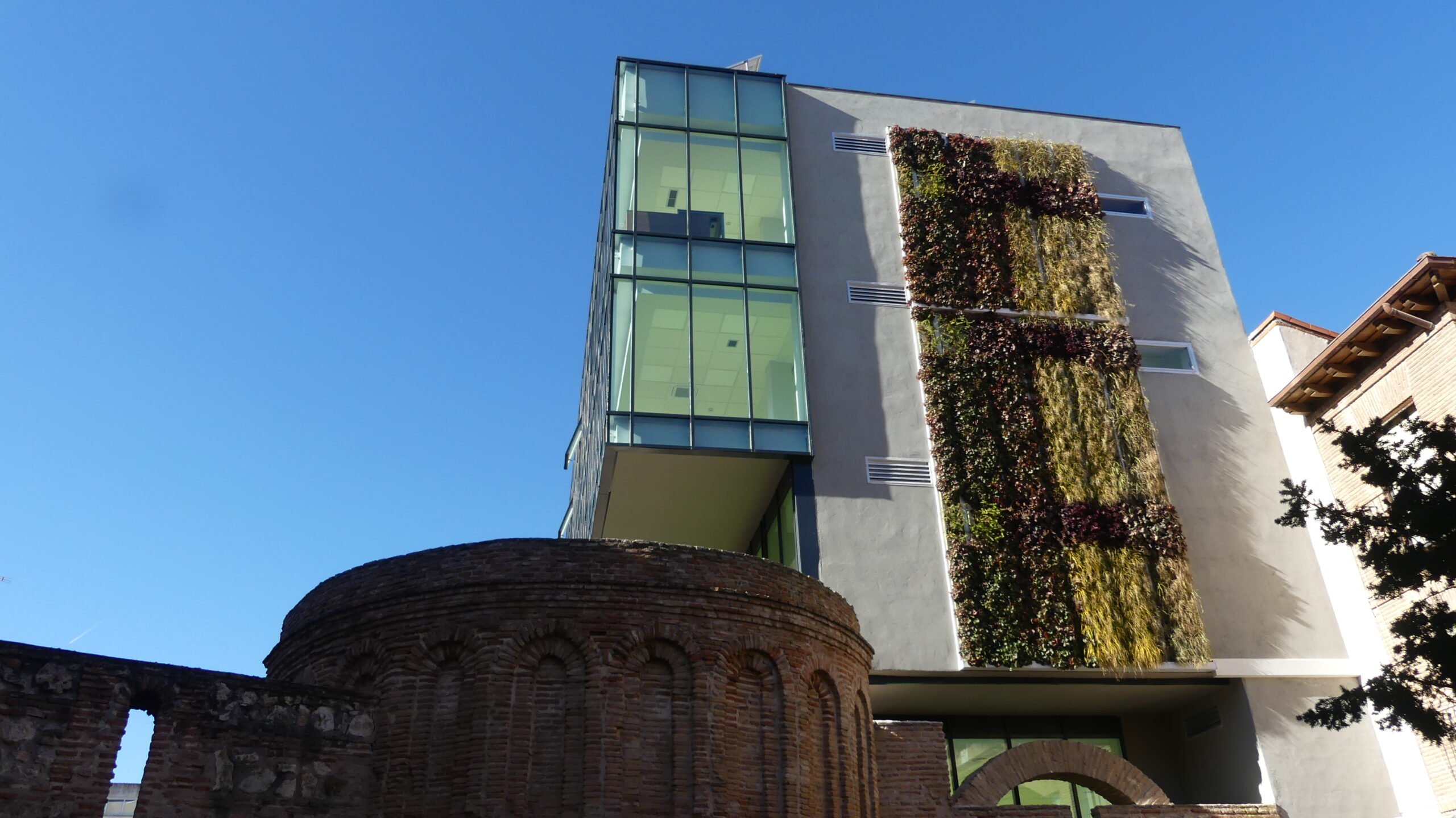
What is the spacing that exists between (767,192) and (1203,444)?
1024 cm

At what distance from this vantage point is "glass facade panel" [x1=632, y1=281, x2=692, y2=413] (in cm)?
2080

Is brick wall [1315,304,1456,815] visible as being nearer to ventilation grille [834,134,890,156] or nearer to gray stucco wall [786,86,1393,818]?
gray stucco wall [786,86,1393,818]

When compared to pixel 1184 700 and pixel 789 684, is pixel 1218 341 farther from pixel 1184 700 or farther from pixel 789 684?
pixel 789 684

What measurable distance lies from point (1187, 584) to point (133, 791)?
34.6 metres

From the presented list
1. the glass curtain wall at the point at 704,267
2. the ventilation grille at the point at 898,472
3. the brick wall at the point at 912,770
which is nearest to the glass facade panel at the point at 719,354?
the glass curtain wall at the point at 704,267

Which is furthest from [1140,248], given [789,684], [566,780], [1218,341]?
[566,780]

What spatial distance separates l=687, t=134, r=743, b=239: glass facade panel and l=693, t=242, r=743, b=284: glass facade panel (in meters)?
0.29

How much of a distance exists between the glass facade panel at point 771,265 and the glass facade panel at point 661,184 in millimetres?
Answer: 1437

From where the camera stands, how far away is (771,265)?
2284 cm

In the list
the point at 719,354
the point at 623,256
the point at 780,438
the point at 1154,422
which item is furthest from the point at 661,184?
the point at 1154,422

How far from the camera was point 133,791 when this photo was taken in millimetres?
38062

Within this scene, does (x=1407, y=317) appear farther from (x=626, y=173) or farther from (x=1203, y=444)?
(x=626, y=173)

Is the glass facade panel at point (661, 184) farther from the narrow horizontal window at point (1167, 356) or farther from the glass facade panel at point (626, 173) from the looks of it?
the narrow horizontal window at point (1167, 356)

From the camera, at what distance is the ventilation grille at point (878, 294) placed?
23.0 m
